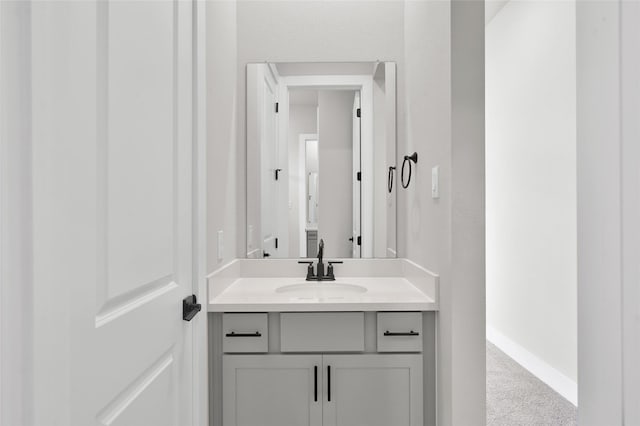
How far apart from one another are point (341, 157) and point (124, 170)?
1.51 metres

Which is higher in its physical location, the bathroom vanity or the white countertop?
the white countertop

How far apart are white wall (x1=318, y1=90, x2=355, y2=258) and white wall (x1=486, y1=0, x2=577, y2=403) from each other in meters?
1.39

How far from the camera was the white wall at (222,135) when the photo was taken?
62.5 inches

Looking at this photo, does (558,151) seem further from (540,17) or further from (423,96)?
(423,96)

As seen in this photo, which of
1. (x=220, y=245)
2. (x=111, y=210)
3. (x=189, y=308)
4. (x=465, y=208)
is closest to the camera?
(x=111, y=210)

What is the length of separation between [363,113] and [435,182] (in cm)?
84

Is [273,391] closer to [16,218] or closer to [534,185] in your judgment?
[16,218]

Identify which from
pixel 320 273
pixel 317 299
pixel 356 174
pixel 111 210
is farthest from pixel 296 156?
pixel 111 210

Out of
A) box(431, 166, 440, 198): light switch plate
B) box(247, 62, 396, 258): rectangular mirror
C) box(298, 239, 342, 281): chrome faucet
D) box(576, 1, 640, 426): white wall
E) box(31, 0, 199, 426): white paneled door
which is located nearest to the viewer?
box(576, 1, 640, 426): white wall

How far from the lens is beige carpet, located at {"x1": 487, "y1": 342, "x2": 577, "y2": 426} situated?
2.18m

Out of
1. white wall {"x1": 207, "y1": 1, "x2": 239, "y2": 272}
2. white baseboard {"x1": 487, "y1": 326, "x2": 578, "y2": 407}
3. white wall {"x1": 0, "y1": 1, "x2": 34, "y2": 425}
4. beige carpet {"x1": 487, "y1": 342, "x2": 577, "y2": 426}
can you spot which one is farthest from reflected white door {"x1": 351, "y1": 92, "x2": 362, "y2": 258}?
white wall {"x1": 0, "y1": 1, "x2": 34, "y2": 425}

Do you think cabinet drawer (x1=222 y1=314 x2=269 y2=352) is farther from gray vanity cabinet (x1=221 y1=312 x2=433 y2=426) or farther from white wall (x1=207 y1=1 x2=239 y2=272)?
white wall (x1=207 y1=1 x2=239 y2=272)

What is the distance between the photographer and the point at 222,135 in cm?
178

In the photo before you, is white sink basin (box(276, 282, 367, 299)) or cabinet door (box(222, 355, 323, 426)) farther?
white sink basin (box(276, 282, 367, 299))
